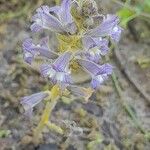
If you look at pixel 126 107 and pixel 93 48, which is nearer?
pixel 93 48

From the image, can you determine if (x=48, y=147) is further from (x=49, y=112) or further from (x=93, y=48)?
(x=93, y=48)

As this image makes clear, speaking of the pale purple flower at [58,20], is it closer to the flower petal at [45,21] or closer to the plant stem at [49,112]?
the flower petal at [45,21]

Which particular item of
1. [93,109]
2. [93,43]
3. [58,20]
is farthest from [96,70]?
[93,109]

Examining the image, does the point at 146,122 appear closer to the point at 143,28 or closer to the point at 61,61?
the point at 143,28

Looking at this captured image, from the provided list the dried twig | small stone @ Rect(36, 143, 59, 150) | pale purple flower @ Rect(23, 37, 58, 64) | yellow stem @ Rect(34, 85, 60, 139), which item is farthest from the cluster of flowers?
Answer: the dried twig

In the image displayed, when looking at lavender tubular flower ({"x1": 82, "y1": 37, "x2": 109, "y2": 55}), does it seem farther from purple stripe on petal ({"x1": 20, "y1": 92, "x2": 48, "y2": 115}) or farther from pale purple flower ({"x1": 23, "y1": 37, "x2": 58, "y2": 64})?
purple stripe on petal ({"x1": 20, "y1": 92, "x2": 48, "y2": 115})

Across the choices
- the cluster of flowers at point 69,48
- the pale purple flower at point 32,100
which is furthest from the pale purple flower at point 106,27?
the pale purple flower at point 32,100
